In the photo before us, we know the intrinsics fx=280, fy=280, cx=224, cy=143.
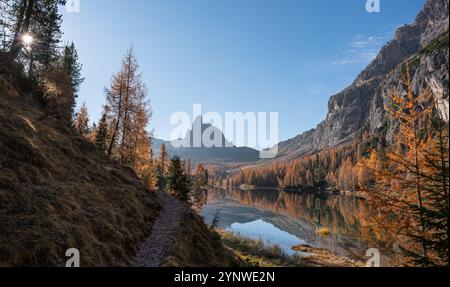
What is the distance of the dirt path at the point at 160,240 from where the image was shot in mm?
12355

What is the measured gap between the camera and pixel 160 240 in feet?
50.3

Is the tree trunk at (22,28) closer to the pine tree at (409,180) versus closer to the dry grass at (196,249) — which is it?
the dry grass at (196,249)

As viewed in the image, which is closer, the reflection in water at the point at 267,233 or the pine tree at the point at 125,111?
the pine tree at the point at 125,111

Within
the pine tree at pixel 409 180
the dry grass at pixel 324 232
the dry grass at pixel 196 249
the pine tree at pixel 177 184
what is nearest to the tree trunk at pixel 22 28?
the dry grass at pixel 196 249

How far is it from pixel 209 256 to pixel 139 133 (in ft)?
68.5

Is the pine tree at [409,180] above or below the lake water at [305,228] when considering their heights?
above

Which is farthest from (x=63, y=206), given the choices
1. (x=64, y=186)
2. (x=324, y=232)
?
(x=324, y=232)

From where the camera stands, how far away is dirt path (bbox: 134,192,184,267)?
40.5 feet

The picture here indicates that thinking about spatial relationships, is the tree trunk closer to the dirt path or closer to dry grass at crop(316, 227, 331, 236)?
the dirt path

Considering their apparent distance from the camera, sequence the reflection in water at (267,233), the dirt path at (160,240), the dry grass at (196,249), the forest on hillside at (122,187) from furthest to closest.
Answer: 1. the reflection in water at (267,233)
2. the dry grass at (196,249)
3. the dirt path at (160,240)
4. the forest on hillside at (122,187)

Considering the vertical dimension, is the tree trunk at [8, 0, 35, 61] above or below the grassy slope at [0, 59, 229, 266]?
above

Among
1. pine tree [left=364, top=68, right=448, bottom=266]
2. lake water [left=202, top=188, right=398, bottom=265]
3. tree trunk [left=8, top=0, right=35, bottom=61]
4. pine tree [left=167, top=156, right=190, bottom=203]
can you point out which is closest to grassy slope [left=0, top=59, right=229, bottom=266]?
tree trunk [left=8, top=0, right=35, bottom=61]

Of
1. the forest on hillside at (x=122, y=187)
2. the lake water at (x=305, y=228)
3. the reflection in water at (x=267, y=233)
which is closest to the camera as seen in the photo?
the forest on hillside at (x=122, y=187)
